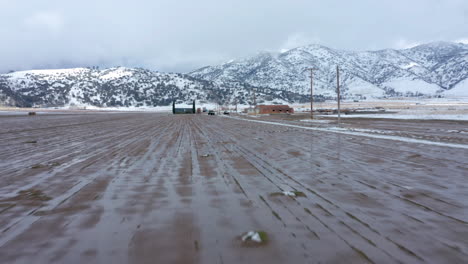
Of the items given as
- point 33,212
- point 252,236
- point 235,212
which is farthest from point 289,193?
point 33,212

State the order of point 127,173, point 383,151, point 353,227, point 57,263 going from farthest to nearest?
1. point 383,151
2. point 127,173
3. point 353,227
4. point 57,263

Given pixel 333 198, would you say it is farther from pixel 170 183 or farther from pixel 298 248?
pixel 170 183

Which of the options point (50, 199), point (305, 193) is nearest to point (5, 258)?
point (50, 199)

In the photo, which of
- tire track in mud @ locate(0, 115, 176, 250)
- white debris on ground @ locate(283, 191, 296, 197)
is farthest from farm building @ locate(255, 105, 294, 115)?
white debris on ground @ locate(283, 191, 296, 197)

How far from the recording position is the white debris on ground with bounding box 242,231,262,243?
4844mm

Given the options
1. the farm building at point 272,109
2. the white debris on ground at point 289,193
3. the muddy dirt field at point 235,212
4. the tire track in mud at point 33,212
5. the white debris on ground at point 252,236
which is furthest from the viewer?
the farm building at point 272,109

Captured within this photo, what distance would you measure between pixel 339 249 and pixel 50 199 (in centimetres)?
615

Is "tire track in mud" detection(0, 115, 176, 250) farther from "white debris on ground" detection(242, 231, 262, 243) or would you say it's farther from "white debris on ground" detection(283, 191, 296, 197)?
"white debris on ground" detection(283, 191, 296, 197)

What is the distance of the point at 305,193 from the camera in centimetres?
758

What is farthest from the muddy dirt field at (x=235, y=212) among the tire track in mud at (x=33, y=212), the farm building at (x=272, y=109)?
the farm building at (x=272, y=109)

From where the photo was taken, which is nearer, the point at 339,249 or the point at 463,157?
the point at 339,249

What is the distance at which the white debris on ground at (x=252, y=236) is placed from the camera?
4.84 meters

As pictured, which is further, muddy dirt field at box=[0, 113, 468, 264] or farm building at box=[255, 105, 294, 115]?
farm building at box=[255, 105, 294, 115]

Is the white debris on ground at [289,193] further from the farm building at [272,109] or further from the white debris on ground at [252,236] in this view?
the farm building at [272,109]
